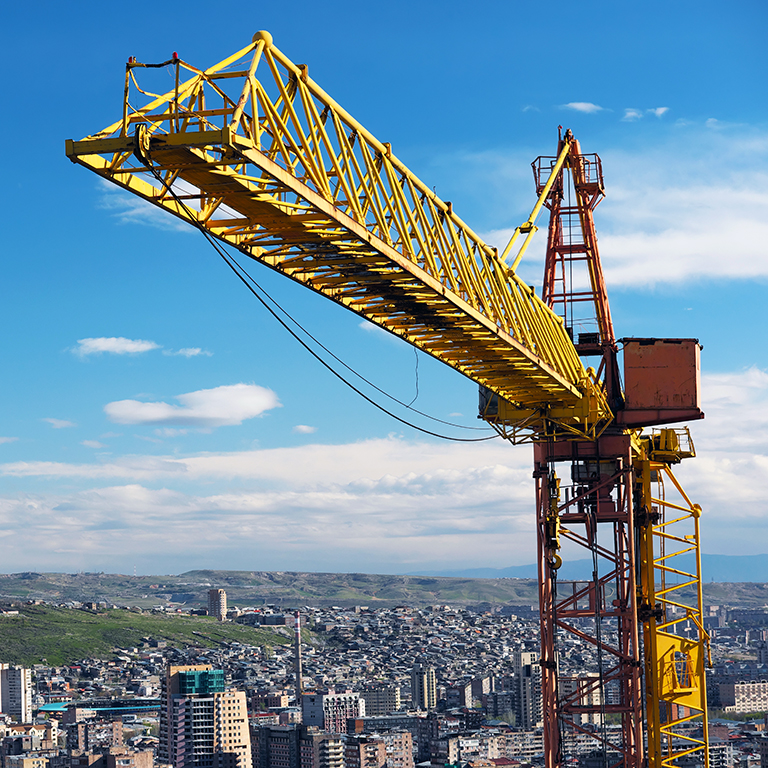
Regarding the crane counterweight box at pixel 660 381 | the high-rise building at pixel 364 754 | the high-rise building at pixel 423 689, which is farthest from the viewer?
the high-rise building at pixel 423 689

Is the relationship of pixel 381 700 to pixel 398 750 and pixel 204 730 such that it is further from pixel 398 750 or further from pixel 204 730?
pixel 204 730

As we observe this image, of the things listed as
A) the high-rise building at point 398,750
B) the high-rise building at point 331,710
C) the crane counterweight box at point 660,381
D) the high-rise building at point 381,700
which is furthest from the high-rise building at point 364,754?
the crane counterweight box at point 660,381

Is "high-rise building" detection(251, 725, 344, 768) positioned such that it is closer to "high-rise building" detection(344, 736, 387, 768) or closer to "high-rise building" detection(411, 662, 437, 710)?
"high-rise building" detection(344, 736, 387, 768)

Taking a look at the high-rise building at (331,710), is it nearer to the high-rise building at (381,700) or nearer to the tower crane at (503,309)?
the high-rise building at (381,700)

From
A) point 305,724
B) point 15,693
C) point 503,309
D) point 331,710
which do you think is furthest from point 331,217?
point 15,693

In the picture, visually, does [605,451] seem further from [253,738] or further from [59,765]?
[253,738]
